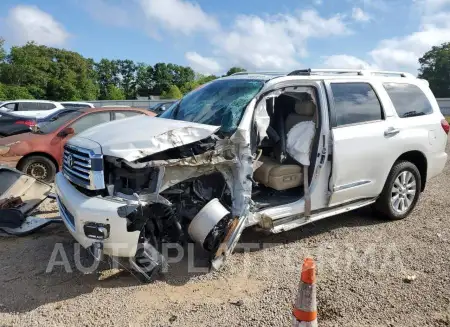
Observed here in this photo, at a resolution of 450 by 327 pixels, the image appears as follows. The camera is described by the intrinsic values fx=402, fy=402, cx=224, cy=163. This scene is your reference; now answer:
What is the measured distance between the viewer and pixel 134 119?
4465 millimetres

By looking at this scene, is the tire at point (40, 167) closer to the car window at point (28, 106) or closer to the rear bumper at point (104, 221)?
the rear bumper at point (104, 221)

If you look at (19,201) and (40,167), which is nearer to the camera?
(19,201)

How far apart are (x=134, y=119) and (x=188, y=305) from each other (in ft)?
6.93

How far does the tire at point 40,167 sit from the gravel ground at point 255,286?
2.72 m

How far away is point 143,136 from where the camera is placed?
143 inches

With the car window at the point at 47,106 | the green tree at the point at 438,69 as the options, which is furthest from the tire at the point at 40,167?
the green tree at the point at 438,69

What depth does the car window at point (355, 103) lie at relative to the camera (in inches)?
185

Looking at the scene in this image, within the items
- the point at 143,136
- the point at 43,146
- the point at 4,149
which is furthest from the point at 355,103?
the point at 4,149

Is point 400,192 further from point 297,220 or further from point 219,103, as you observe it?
point 219,103

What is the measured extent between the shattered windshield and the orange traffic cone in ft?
5.93

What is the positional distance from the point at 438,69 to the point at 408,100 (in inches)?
2878

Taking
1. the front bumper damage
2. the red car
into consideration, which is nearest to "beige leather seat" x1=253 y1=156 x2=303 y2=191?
the front bumper damage

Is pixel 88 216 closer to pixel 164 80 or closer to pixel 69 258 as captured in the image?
pixel 69 258

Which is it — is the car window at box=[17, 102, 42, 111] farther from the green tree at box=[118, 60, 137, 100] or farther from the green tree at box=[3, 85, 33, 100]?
the green tree at box=[118, 60, 137, 100]
